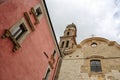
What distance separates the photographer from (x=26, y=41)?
8.89 metres

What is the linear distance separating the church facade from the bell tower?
1.30 metres

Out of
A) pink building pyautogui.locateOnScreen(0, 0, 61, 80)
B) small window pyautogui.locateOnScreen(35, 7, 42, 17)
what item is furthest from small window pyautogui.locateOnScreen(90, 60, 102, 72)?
small window pyautogui.locateOnScreen(35, 7, 42, 17)

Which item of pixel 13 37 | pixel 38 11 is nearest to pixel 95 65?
pixel 38 11

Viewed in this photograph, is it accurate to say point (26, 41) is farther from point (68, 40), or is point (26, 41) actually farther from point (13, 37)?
point (68, 40)

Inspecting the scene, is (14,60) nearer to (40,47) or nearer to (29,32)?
(29,32)

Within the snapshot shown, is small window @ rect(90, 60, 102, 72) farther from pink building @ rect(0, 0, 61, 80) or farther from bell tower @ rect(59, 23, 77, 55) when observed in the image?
pink building @ rect(0, 0, 61, 80)

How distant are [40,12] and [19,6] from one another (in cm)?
255

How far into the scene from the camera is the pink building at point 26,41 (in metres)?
7.27

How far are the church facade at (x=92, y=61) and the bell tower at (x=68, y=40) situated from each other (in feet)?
4.27

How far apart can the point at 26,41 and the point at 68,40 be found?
10638 millimetres

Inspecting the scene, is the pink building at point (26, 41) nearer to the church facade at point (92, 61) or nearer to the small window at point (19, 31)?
the small window at point (19, 31)

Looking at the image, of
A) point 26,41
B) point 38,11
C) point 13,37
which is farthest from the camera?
point 38,11

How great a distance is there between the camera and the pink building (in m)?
7.27

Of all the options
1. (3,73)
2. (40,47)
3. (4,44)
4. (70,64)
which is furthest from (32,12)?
(70,64)
